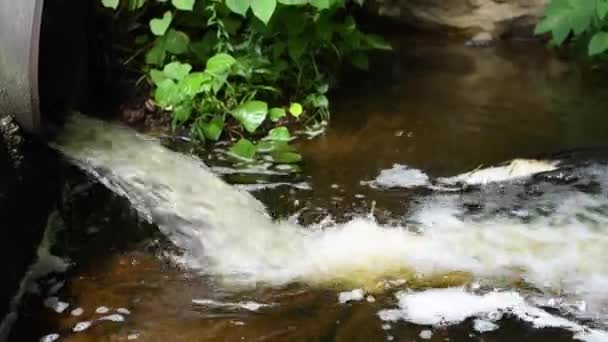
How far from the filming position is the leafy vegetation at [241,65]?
11.4ft

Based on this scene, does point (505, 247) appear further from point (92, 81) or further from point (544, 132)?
point (92, 81)

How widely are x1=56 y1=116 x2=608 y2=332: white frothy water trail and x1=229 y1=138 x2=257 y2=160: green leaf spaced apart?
0.88 ft

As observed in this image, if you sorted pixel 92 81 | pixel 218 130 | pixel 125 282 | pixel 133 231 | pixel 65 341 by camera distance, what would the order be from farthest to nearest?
pixel 92 81
pixel 218 130
pixel 133 231
pixel 125 282
pixel 65 341

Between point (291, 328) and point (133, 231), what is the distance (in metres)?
0.83

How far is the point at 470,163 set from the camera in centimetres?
324

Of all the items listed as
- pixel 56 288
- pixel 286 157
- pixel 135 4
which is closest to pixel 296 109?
pixel 286 157

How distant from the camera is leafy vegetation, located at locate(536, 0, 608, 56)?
149 inches

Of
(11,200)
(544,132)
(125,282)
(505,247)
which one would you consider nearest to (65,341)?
(125,282)

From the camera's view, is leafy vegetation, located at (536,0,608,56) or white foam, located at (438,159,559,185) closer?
white foam, located at (438,159,559,185)

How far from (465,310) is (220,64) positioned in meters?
1.71

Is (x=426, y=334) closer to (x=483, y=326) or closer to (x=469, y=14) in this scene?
(x=483, y=326)

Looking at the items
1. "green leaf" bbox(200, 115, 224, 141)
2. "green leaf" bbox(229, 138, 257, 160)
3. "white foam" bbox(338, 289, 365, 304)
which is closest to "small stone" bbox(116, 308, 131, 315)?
"white foam" bbox(338, 289, 365, 304)

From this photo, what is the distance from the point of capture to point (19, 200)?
2.56 meters

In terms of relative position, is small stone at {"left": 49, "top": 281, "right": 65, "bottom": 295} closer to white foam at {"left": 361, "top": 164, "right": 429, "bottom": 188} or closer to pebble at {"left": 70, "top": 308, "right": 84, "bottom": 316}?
pebble at {"left": 70, "top": 308, "right": 84, "bottom": 316}
